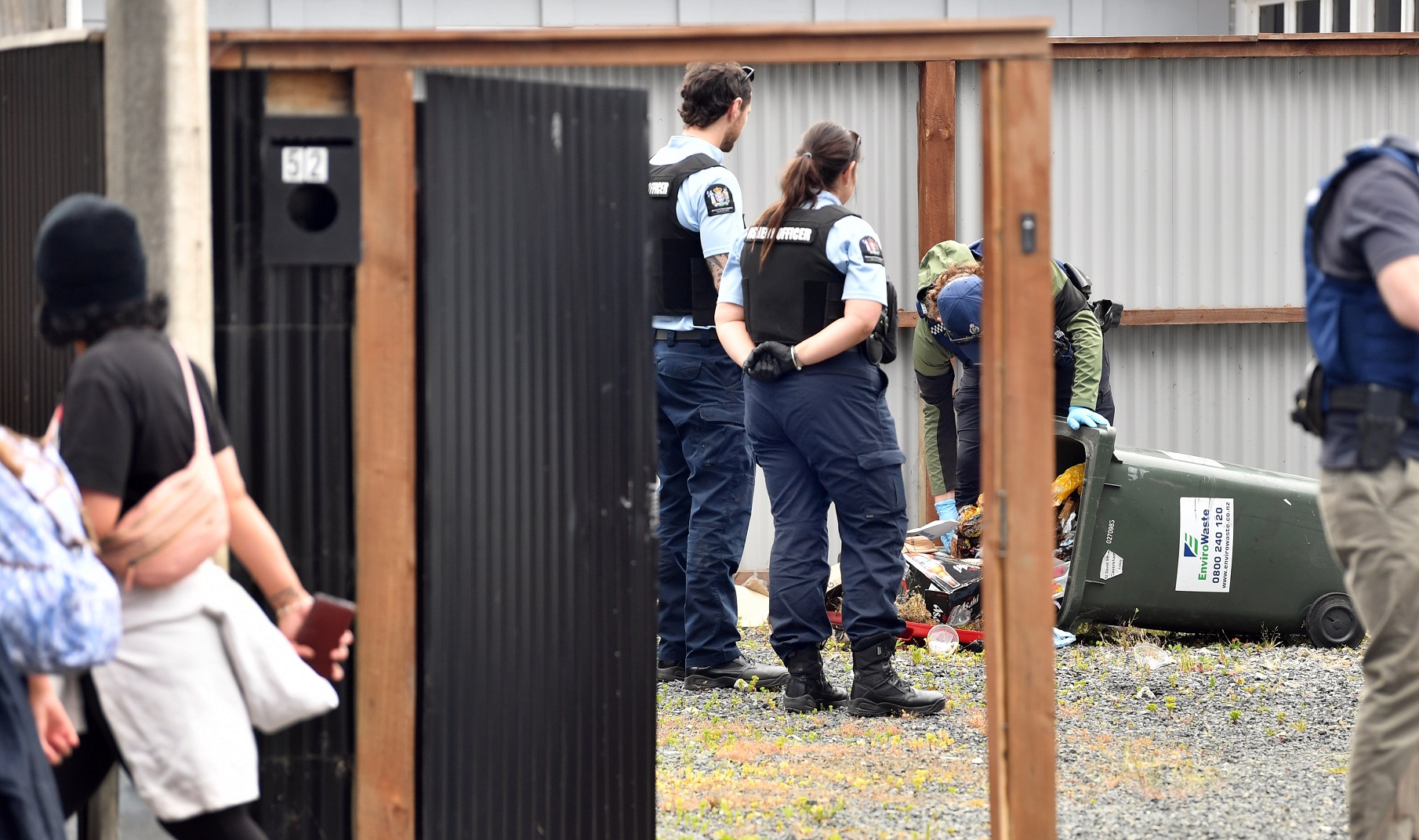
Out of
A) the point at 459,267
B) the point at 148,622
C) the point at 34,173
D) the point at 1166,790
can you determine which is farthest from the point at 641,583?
the point at 1166,790

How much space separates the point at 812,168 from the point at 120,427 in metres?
3.04

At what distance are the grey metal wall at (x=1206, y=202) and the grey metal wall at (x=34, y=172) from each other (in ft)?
20.4

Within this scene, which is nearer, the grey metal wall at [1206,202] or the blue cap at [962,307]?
the blue cap at [962,307]

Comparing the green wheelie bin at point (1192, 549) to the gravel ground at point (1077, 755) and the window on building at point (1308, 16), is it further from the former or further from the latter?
the window on building at point (1308, 16)

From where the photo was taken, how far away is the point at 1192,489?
613cm

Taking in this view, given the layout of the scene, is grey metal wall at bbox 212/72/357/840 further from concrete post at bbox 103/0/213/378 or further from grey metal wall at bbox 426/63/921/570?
grey metal wall at bbox 426/63/921/570

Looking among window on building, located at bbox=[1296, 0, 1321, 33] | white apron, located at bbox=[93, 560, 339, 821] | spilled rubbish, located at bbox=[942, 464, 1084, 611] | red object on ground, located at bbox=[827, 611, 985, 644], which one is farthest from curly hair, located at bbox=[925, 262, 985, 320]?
window on building, located at bbox=[1296, 0, 1321, 33]

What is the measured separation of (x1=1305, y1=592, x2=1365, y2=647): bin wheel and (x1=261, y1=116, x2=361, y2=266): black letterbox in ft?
15.7

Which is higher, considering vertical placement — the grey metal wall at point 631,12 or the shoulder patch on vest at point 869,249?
the grey metal wall at point 631,12

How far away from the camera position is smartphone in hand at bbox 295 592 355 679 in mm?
2807

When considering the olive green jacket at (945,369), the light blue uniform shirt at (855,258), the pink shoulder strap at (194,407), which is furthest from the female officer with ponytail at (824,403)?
the pink shoulder strap at (194,407)

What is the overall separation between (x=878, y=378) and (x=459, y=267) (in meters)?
2.29

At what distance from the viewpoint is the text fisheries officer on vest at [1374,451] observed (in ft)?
10.1

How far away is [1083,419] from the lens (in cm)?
607
